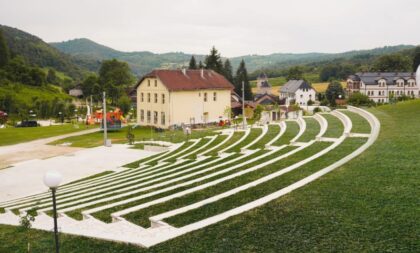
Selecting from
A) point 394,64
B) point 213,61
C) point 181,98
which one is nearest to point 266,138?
point 181,98

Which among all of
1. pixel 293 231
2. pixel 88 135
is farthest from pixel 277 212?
pixel 88 135

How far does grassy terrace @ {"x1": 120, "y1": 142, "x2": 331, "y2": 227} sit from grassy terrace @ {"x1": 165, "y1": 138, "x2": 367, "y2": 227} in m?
0.52

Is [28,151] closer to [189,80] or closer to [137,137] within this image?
[137,137]

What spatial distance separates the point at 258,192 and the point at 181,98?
37063 mm

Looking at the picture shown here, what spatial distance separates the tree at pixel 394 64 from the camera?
111 m

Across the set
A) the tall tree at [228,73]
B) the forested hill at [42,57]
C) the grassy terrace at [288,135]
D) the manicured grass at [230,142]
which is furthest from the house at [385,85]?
the forested hill at [42,57]

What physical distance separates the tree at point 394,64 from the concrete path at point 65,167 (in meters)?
97.9

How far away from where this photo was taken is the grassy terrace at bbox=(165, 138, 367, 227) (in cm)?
1020

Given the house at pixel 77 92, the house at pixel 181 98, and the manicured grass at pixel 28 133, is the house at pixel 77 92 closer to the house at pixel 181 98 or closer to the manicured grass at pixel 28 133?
the manicured grass at pixel 28 133

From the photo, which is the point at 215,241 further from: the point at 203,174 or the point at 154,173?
the point at 154,173

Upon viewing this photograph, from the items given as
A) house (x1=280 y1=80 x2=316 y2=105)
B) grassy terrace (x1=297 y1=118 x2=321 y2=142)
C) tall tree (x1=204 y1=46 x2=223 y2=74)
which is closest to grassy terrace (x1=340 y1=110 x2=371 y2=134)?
grassy terrace (x1=297 y1=118 x2=321 y2=142)

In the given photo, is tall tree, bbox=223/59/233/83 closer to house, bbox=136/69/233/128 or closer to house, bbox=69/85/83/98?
house, bbox=136/69/233/128

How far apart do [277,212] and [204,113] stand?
41.0 metres

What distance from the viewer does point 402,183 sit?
36.0 ft
